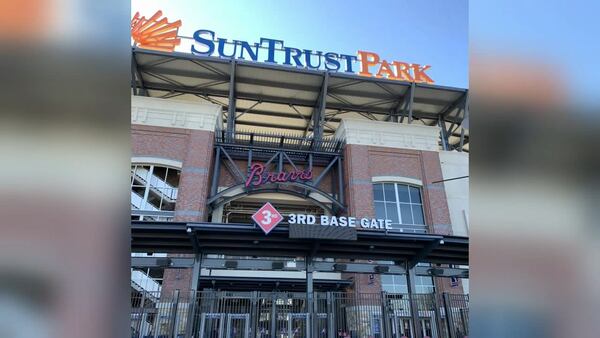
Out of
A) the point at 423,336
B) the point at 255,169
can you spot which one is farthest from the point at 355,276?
the point at 255,169

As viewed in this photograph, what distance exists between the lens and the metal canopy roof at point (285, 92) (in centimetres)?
2419

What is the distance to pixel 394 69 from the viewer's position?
91.8 ft

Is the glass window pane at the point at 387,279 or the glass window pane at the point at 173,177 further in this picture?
the glass window pane at the point at 173,177

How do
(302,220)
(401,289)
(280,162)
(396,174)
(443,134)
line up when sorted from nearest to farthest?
(302,220), (401,289), (280,162), (396,174), (443,134)

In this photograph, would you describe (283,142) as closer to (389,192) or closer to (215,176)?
(215,176)

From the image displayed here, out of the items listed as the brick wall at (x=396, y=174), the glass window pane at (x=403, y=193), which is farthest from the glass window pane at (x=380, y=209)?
the glass window pane at (x=403, y=193)

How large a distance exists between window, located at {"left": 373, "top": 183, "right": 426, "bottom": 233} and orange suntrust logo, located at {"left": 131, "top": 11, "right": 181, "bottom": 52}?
54.6ft

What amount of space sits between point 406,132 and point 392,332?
14208mm

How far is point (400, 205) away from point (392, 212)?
806 millimetres
